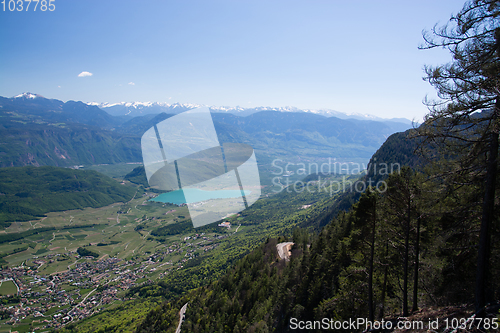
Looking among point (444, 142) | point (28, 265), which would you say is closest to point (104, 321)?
point (28, 265)

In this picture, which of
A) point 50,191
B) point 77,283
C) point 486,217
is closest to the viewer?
point 486,217

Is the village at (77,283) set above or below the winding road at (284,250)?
below

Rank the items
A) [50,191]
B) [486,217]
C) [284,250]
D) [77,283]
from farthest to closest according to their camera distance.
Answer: [50,191] → [77,283] → [284,250] → [486,217]

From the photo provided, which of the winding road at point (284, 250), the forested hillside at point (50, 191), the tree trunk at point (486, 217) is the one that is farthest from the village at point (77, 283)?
the tree trunk at point (486, 217)

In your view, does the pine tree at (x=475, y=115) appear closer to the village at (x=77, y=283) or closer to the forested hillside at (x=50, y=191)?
the village at (x=77, y=283)

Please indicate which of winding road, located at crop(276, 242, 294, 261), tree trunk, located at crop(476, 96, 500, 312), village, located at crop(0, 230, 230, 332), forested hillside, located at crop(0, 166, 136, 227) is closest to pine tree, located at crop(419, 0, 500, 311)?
tree trunk, located at crop(476, 96, 500, 312)

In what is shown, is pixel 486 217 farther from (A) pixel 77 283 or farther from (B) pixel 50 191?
(B) pixel 50 191

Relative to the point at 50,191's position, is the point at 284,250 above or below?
above

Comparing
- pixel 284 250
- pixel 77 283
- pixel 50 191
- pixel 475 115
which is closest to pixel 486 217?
pixel 475 115

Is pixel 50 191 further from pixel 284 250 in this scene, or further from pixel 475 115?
pixel 475 115

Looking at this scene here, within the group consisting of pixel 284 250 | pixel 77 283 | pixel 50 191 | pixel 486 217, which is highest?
pixel 486 217

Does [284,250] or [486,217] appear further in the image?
[284,250]

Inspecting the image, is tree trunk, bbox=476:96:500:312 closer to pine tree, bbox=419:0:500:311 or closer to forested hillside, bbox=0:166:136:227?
pine tree, bbox=419:0:500:311
